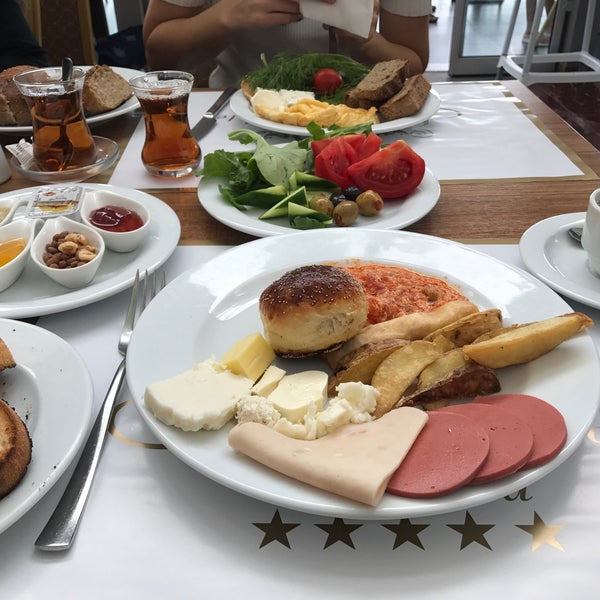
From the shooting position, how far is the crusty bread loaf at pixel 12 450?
3.09 feet

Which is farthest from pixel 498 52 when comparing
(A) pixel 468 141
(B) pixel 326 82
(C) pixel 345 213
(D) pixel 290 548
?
(D) pixel 290 548

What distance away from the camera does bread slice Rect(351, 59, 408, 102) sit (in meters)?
2.70

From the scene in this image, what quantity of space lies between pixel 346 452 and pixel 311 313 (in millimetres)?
360

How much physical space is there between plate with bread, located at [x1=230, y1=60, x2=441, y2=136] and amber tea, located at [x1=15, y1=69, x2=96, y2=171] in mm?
766

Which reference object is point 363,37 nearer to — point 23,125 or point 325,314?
point 23,125

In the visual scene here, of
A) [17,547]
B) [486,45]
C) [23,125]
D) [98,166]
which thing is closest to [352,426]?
[17,547]

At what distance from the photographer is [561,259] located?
1.64m

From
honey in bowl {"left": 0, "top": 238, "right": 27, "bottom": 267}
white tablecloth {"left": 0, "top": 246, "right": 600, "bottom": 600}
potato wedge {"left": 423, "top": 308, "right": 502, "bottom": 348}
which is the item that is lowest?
white tablecloth {"left": 0, "top": 246, "right": 600, "bottom": 600}

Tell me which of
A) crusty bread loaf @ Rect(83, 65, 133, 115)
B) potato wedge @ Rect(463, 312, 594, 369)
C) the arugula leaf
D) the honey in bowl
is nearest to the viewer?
potato wedge @ Rect(463, 312, 594, 369)

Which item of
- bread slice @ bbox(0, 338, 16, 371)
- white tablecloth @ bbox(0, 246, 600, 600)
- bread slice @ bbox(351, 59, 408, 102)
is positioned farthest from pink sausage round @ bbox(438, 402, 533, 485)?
bread slice @ bbox(351, 59, 408, 102)

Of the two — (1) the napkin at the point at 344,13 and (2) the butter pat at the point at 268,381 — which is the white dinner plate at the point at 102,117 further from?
(2) the butter pat at the point at 268,381

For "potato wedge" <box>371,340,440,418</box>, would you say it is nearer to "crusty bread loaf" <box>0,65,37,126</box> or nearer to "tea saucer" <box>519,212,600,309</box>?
"tea saucer" <box>519,212,600,309</box>

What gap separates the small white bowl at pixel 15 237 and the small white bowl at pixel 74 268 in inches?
1.1

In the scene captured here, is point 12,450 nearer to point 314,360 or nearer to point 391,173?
point 314,360
